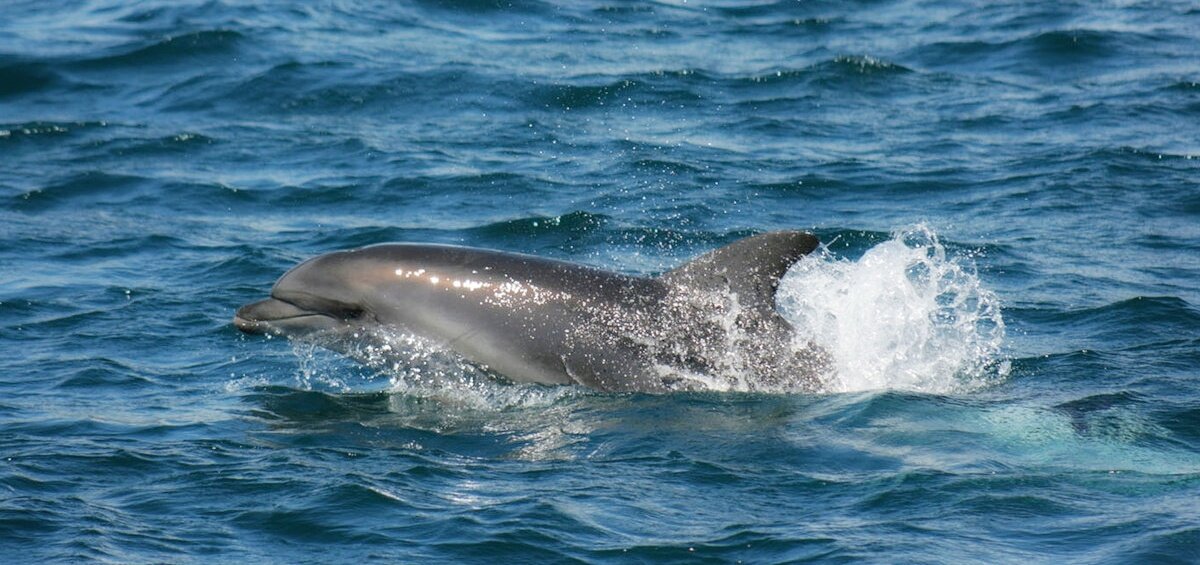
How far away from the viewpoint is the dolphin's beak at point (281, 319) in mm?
11062

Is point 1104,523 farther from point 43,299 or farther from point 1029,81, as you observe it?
point 1029,81

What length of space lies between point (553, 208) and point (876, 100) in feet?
20.5

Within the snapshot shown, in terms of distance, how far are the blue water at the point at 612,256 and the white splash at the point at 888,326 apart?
36 mm

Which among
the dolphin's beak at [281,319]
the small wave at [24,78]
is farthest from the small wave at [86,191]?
the dolphin's beak at [281,319]

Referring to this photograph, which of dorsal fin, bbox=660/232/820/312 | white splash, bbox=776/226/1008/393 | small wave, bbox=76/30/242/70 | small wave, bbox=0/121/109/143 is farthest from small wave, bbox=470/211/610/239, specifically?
small wave, bbox=76/30/242/70

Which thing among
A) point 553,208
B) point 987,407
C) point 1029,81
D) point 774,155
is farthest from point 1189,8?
point 987,407

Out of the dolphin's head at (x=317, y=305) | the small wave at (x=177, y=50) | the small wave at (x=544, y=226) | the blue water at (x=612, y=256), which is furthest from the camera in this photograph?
the small wave at (x=177, y=50)

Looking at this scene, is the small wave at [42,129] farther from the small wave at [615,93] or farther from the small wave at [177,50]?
the small wave at [615,93]

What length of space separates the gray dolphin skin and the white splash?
54 cm

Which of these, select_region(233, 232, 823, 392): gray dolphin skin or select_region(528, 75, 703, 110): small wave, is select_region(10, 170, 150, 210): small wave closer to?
select_region(528, 75, 703, 110): small wave

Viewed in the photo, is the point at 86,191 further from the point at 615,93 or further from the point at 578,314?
the point at 578,314

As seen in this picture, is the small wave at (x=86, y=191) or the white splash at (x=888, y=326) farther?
the small wave at (x=86, y=191)

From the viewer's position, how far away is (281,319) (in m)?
11.1

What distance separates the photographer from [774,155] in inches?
738
